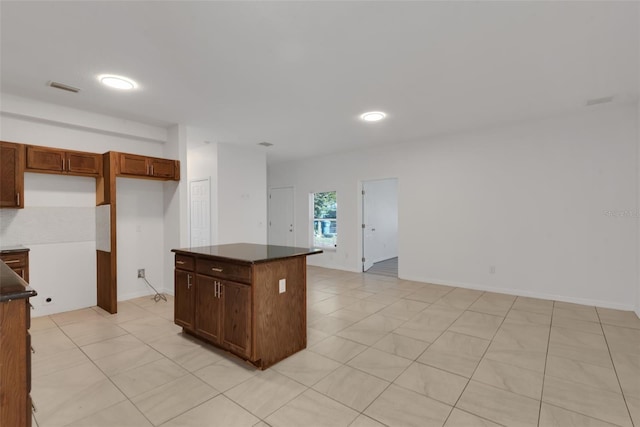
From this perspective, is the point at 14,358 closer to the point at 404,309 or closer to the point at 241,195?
the point at 404,309

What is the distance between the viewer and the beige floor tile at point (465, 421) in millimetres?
1851

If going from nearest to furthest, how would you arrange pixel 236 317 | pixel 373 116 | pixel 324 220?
1. pixel 236 317
2. pixel 373 116
3. pixel 324 220

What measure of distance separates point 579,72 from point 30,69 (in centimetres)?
524

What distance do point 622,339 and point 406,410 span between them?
2.70 meters

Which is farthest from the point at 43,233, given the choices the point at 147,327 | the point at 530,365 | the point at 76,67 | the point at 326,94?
the point at 530,365

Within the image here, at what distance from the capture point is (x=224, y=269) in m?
2.69

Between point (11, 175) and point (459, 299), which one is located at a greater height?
point (11, 175)

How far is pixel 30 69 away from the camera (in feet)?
9.32

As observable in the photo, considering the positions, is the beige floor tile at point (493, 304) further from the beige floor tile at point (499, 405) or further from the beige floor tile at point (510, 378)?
the beige floor tile at point (499, 405)

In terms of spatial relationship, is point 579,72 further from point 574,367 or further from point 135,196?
point 135,196

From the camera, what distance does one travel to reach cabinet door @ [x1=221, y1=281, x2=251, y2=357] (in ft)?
8.18

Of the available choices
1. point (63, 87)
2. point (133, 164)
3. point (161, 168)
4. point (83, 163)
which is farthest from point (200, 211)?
point (63, 87)

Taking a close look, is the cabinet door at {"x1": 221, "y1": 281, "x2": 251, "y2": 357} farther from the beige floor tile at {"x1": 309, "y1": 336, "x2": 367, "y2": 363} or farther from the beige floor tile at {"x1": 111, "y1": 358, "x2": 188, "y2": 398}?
the beige floor tile at {"x1": 309, "y1": 336, "x2": 367, "y2": 363}

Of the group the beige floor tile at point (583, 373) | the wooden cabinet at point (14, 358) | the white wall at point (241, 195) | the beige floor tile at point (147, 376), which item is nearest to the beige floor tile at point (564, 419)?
the beige floor tile at point (583, 373)
